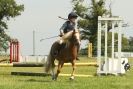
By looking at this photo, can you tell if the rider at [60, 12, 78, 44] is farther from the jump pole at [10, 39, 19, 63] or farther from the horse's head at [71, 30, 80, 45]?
the jump pole at [10, 39, 19, 63]

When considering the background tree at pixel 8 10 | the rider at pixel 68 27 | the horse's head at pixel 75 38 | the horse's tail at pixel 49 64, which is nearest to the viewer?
the horse's head at pixel 75 38

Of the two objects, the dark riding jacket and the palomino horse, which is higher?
the dark riding jacket

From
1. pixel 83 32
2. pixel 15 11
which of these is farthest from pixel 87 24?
pixel 15 11

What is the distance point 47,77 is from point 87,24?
4884cm

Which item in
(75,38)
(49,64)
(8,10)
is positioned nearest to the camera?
(75,38)

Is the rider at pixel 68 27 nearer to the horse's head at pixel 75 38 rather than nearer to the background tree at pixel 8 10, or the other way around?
the horse's head at pixel 75 38

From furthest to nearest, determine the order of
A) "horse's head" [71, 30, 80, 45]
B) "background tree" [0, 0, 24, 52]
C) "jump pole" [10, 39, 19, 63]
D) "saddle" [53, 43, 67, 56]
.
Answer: "background tree" [0, 0, 24, 52] → "jump pole" [10, 39, 19, 63] → "saddle" [53, 43, 67, 56] → "horse's head" [71, 30, 80, 45]

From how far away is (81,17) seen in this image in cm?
6669

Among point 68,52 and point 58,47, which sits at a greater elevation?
point 58,47

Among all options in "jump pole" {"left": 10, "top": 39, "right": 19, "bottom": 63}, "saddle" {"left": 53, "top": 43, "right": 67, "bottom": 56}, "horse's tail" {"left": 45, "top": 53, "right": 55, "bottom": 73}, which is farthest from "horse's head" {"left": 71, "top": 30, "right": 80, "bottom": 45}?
"jump pole" {"left": 10, "top": 39, "right": 19, "bottom": 63}

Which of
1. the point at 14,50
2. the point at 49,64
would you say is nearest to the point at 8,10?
the point at 14,50

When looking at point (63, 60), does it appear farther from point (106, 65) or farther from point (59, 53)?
point (106, 65)

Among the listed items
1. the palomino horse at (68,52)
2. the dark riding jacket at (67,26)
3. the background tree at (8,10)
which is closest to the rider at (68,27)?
the dark riding jacket at (67,26)

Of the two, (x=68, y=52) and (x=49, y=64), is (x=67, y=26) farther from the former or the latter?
(x=49, y=64)
